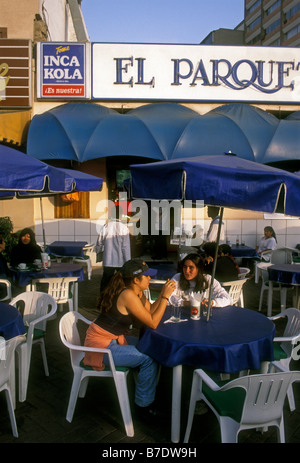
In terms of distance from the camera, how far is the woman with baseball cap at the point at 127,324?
317cm

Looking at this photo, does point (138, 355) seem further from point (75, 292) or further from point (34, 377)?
point (75, 292)

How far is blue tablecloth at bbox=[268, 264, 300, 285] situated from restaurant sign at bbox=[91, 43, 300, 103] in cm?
656

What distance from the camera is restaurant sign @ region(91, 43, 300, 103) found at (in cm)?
1077

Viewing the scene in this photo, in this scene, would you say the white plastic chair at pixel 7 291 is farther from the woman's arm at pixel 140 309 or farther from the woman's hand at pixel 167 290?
the woman's hand at pixel 167 290

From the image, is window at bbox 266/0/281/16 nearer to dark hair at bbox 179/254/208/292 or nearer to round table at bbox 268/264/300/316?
round table at bbox 268/264/300/316

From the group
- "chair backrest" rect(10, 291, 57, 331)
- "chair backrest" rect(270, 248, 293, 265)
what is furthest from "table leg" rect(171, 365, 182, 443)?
"chair backrest" rect(270, 248, 293, 265)

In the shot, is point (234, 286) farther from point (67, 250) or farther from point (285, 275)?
point (67, 250)

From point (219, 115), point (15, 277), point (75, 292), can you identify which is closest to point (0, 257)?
point (15, 277)

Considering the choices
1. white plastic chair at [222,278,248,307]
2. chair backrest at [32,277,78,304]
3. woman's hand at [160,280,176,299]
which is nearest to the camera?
woman's hand at [160,280,176,299]

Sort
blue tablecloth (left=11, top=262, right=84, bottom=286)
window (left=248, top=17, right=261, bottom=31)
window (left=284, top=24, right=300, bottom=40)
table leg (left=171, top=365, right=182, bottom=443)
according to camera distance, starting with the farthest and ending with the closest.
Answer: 1. window (left=248, top=17, right=261, bottom=31)
2. window (left=284, top=24, right=300, bottom=40)
3. blue tablecloth (left=11, top=262, right=84, bottom=286)
4. table leg (left=171, top=365, right=182, bottom=443)

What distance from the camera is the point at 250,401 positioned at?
242 cm

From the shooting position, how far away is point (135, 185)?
11.5 ft

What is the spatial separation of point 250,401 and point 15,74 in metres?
10.6

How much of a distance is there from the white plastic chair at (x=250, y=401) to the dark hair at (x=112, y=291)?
952mm
